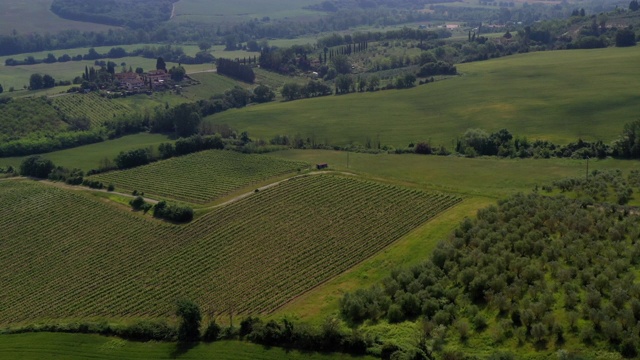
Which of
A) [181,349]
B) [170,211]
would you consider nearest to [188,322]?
[181,349]

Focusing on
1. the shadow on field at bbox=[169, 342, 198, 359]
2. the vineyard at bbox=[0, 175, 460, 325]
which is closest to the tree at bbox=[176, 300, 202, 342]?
the shadow on field at bbox=[169, 342, 198, 359]

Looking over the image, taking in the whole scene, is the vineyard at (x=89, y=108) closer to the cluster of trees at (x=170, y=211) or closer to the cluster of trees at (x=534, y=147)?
the cluster of trees at (x=170, y=211)

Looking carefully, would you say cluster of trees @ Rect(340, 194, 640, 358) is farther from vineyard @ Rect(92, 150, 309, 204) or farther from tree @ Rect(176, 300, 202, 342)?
vineyard @ Rect(92, 150, 309, 204)

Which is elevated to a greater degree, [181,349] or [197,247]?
[197,247]

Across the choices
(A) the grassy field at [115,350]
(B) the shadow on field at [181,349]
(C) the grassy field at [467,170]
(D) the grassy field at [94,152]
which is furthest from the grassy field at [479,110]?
(B) the shadow on field at [181,349]

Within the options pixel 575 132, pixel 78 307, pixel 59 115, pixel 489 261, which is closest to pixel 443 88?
pixel 575 132

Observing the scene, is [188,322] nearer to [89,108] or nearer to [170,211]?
[170,211]
